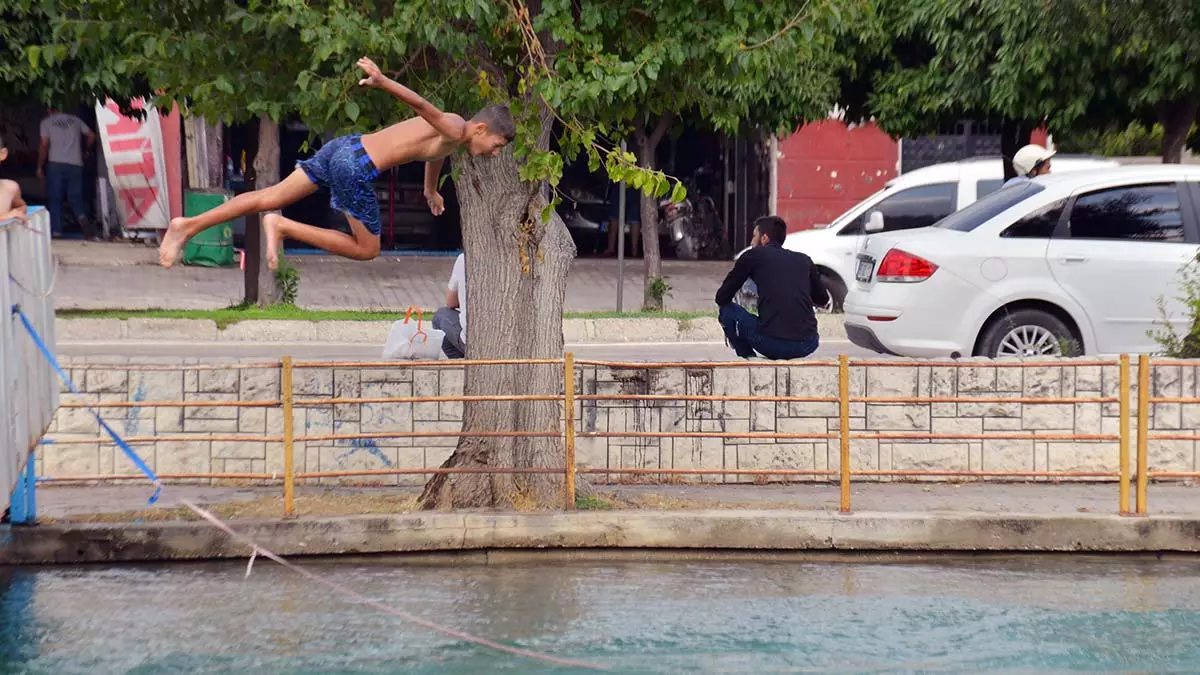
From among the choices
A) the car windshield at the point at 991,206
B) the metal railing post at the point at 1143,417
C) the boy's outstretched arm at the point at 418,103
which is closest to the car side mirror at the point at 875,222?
the car windshield at the point at 991,206

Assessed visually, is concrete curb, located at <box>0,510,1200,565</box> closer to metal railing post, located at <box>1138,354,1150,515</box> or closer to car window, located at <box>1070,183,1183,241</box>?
metal railing post, located at <box>1138,354,1150,515</box>

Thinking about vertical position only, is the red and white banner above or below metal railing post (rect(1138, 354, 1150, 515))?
above

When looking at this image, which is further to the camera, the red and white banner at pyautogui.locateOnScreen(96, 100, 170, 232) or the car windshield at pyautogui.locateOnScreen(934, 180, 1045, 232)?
the red and white banner at pyautogui.locateOnScreen(96, 100, 170, 232)

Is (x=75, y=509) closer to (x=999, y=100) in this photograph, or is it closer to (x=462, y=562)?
(x=462, y=562)

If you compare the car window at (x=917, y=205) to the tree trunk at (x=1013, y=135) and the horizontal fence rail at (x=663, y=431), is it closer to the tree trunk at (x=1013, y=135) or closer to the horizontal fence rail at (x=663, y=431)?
the tree trunk at (x=1013, y=135)

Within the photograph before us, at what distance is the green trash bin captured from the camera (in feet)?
70.2

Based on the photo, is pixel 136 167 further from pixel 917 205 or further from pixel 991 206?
pixel 991 206

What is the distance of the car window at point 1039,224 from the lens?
11.7 metres

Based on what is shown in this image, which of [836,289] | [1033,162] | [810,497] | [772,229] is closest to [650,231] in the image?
[836,289]

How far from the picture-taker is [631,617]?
24.7 feet

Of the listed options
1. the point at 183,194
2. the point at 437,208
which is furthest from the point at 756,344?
the point at 183,194

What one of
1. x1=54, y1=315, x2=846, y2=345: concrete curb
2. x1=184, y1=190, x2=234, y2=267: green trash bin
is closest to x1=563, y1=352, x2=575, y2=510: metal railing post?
x1=54, y1=315, x2=846, y2=345: concrete curb

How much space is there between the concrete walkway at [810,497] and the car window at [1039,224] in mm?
2315

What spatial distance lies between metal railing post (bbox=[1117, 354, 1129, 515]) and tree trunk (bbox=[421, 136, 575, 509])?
10.4ft
